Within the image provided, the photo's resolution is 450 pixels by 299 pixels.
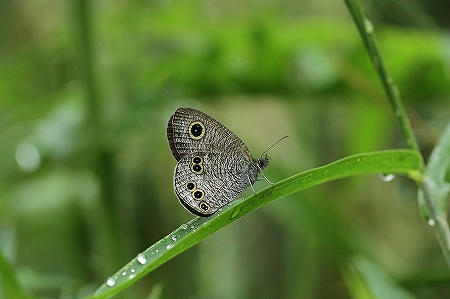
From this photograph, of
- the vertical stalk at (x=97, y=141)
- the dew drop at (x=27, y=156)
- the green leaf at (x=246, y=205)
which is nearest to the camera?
the green leaf at (x=246, y=205)

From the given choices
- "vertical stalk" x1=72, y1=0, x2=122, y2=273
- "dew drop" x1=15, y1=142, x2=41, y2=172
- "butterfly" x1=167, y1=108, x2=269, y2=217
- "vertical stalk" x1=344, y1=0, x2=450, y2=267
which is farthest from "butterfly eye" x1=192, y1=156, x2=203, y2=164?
"dew drop" x1=15, y1=142, x2=41, y2=172

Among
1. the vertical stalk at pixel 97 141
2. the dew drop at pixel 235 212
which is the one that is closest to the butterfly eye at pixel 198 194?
the dew drop at pixel 235 212

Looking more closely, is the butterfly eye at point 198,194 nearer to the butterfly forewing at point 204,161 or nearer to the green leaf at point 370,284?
the butterfly forewing at point 204,161

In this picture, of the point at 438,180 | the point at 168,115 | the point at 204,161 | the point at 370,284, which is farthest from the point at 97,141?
the point at 438,180

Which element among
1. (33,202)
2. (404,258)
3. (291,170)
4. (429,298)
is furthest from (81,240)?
(404,258)

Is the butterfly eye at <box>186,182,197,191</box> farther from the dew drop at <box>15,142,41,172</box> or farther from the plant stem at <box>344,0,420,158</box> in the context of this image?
the dew drop at <box>15,142,41,172</box>

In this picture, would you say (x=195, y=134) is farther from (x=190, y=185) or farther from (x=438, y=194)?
(x=438, y=194)
